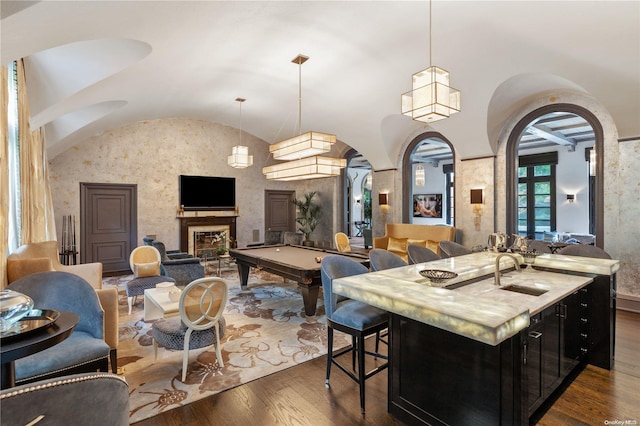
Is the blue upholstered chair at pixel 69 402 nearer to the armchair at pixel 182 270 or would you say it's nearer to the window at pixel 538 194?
the armchair at pixel 182 270

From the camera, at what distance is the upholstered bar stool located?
480 cm

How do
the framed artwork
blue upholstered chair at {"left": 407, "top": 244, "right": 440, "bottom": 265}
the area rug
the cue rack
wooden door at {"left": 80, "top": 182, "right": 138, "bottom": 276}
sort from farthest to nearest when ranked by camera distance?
the framed artwork
wooden door at {"left": 80, "top": 182, "right": 138, "bottom": 276}
the cue rack
blue upholstered chair at {"left": 407, "top": 244, "right": 440, "bottom": 265}
the area rug

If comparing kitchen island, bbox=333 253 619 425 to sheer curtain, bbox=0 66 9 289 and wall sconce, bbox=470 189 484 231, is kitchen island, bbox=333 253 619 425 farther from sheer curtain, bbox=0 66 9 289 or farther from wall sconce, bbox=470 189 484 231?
wall sconce, bbox=470 189 484 231

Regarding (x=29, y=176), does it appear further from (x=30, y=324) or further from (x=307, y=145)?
(x=307, y=145)

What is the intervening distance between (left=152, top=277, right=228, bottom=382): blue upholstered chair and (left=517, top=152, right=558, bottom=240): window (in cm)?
1068

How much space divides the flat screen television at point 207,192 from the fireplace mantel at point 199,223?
0.30m

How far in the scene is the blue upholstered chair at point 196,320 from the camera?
9.21ft

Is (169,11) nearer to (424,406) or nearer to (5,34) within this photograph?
(5,34)

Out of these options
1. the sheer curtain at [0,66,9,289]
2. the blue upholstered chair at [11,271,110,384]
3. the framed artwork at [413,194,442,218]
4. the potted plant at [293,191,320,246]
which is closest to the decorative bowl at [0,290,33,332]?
the blue upholstered chair at [11,271,110,384]

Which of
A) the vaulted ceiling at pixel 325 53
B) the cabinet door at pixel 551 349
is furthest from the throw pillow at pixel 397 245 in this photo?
the cabinet door at pixel 551 349

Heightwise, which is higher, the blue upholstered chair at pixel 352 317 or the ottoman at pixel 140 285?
the blue upholstered chair at pixel 352 317

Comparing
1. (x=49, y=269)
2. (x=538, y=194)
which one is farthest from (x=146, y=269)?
(x=538, y=194)

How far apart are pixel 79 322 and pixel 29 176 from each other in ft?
10.1

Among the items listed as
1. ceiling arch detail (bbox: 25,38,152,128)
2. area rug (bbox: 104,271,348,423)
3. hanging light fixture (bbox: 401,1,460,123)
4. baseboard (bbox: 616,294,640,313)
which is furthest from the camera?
baseboard (bbox: 616,294,640,313)
